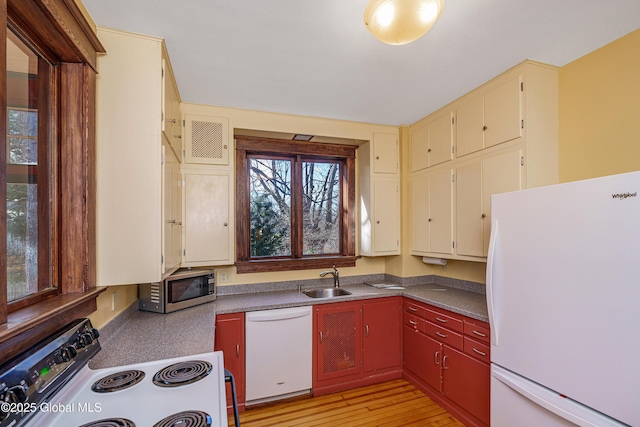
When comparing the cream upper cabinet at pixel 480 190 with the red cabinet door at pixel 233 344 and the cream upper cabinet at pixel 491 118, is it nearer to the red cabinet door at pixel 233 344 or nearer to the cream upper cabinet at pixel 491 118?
the cream upper cabinet at pixel 491 118

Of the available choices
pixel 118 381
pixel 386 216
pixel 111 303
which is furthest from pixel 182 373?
pixel 386 216

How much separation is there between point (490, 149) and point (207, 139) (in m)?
2.41

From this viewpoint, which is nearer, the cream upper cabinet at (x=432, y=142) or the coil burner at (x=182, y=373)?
the coil burner at (x=182, y=373)

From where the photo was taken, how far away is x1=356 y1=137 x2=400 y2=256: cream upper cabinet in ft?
10.8

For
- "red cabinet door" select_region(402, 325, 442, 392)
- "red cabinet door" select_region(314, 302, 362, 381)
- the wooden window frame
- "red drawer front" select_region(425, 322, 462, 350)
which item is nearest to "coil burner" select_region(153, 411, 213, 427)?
the wooden window frame

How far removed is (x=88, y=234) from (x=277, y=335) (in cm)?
165

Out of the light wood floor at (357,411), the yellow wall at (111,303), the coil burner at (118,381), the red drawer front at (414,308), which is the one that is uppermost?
the yellow wall at (111,303)

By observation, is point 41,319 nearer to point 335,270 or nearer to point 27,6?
point 27,6

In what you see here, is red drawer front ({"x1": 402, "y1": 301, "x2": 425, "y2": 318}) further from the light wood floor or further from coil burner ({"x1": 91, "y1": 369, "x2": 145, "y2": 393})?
coil burner ({"x1": 91, "y1": 369, "x2": 145, "y2": 393})

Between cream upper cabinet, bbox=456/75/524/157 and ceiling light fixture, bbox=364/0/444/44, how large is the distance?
1247mm

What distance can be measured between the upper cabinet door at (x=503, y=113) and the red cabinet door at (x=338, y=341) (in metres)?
1.86

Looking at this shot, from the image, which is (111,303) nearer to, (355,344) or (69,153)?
(69,153)

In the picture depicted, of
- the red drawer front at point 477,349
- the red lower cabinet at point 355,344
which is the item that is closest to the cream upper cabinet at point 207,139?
the red lower cabinet at point 355,344

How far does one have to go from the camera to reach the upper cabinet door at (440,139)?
280 cm
